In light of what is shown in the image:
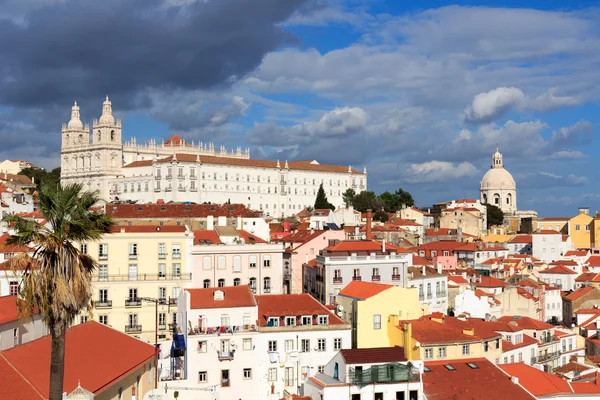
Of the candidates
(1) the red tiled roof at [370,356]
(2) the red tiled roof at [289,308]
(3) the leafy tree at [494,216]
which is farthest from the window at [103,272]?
(3) the leafy tree at [494,216]

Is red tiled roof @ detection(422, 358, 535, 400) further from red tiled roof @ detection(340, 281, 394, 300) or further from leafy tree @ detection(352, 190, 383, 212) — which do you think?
leafy tree @ detection(352, 190, 383, 212)

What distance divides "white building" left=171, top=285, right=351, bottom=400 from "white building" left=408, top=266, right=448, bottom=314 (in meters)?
18.3

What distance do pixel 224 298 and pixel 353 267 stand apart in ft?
51.8

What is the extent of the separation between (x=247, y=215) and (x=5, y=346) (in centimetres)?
5513

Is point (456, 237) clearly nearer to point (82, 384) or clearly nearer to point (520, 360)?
point (520, 360)

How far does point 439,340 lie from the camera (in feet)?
138

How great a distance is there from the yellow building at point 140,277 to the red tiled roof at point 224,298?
5.92 m

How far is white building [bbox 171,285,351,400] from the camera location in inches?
1626

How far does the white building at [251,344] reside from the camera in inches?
1626

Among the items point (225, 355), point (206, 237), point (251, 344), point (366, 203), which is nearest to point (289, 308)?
point (251, 344)

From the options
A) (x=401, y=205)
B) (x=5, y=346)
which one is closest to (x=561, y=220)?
(x=401, y=205)

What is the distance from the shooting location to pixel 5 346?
32.8 meters

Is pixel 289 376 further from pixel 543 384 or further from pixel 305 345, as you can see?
pixel 543 384

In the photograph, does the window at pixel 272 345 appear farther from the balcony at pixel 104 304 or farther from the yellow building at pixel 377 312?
the balcony at pixel 104 304
